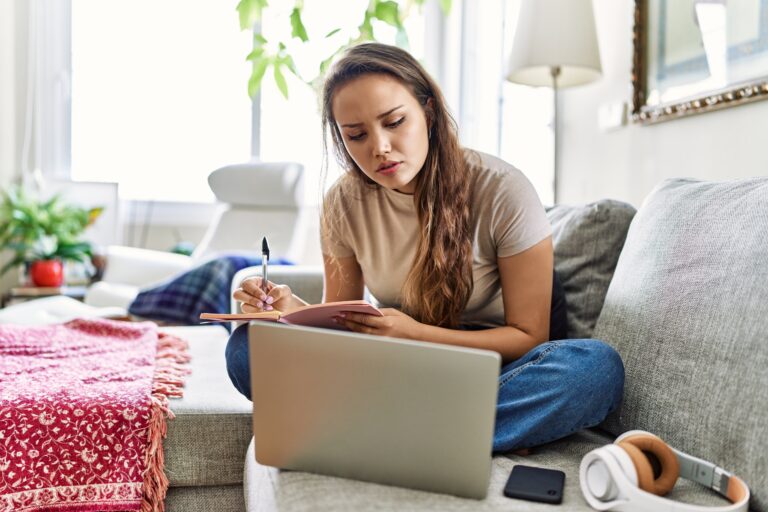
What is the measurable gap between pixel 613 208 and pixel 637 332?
412 millimetres

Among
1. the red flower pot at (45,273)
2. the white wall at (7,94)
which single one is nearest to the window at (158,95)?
the white wall at (7,94)

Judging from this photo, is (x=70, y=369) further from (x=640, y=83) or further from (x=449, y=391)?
(x=640, y=83)

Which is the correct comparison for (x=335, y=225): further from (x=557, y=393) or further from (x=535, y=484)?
(x=535, y=484)

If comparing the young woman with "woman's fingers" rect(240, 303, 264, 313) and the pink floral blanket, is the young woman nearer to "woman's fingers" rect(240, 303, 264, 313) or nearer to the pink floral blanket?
"woman's fingers" rect(240, 303, 264, 313)

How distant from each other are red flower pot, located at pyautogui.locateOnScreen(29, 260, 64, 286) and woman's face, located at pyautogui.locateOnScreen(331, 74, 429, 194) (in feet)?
7.82

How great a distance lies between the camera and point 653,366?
1.01 m

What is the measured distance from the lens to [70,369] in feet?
4.55

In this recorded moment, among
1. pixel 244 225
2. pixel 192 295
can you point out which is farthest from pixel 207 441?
pixel 244 225

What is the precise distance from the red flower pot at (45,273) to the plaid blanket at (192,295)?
0.92 m

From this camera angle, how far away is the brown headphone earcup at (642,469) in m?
0.80

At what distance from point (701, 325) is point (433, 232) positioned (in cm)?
46

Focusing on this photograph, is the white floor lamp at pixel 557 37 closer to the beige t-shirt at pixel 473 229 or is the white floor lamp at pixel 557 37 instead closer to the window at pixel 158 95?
the beige t-shirt at pixel 473 229

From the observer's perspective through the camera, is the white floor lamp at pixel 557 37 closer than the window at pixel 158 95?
Yes

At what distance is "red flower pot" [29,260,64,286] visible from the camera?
3.12 metres
